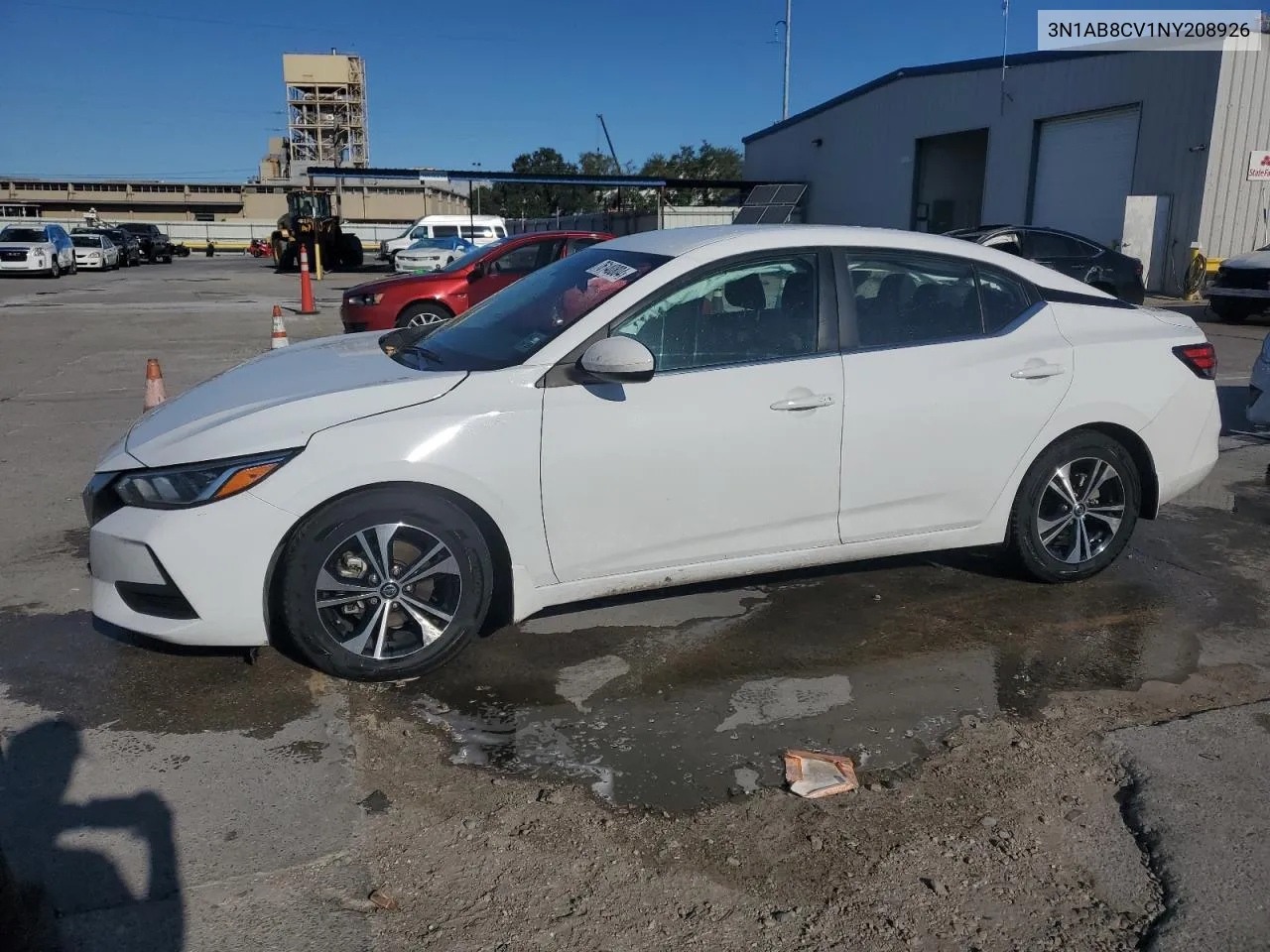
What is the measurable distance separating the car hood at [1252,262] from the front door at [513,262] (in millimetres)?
11954

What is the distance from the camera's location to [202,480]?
3.57m

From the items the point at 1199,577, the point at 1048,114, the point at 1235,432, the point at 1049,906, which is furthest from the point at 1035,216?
the point at 1049,906

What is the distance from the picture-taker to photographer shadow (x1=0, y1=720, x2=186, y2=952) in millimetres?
2455

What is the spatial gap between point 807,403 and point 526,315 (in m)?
1.25

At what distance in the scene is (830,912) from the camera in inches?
102

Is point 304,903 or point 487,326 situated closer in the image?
point 304,903

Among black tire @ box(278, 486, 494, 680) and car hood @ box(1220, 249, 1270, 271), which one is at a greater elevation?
car hood @ box(1220, 249, 1270, 271)

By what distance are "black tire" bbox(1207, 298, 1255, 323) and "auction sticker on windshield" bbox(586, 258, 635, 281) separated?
16641mm

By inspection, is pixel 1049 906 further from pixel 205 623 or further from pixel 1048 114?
pixel 1048 114

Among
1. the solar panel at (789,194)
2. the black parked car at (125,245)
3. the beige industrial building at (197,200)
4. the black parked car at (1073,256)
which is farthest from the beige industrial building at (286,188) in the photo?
the black parked car at (1073,256)

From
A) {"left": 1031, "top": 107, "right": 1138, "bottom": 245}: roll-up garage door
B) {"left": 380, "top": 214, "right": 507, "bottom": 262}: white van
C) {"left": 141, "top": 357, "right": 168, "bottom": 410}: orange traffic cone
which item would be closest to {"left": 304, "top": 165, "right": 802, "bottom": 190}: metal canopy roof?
{"left": 380, "top": 214, "right": 507, "bottom": 262}: white van

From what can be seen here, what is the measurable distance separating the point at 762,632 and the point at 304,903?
227cm

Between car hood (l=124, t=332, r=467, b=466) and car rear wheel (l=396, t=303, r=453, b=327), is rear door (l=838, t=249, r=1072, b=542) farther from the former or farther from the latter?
car rear wheel (l=396, t=303, r=453, b=327)

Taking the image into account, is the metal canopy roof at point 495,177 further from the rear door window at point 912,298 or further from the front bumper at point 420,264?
the rear door window at point 912,298
